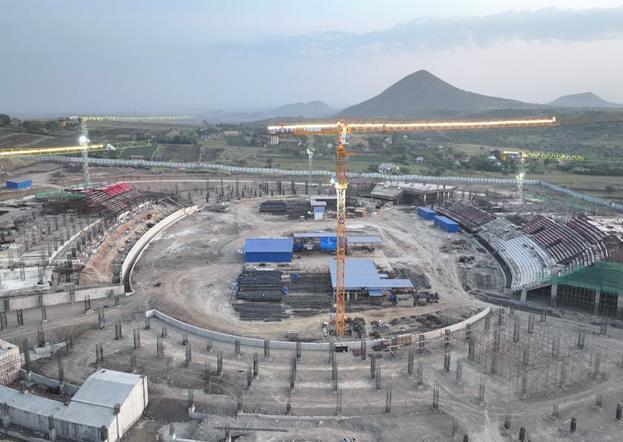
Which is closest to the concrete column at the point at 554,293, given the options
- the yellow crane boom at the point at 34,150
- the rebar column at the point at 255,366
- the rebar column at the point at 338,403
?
the rebar column at the point at 338,403

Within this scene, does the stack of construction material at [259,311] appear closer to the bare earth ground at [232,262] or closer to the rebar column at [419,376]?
the bare earth ground at [232,262]

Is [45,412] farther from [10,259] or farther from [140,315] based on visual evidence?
[10,259]

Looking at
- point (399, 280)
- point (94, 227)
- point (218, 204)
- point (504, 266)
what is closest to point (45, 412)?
point (399, 280)

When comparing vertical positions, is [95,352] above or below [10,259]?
below

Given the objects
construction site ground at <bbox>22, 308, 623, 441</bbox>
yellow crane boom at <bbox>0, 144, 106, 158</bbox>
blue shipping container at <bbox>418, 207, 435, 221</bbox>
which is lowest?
construction site ground at <bbox>22, 308, 623, 441</bbox>

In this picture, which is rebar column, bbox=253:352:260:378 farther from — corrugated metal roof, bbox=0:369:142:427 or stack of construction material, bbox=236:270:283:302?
stack of construction material, bbox=236:270:283:302

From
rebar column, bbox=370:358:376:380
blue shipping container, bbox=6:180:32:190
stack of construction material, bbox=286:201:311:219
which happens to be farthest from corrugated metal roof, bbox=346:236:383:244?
blue shipping container, bbox=6:180:32:190
